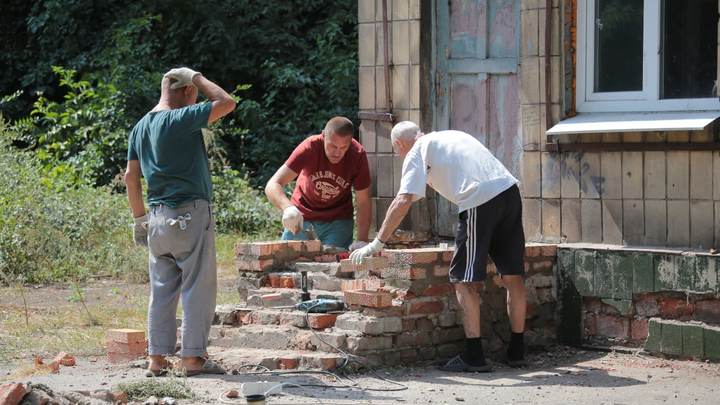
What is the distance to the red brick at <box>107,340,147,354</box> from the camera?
7.62m

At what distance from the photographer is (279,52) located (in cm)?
1802

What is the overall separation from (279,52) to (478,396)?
1209 cm

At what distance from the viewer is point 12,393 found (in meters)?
5.76

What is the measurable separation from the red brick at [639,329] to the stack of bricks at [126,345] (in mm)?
3287

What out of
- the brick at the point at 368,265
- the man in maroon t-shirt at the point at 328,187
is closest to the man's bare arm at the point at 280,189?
the man in maroon t-shirt at the point at 328,187

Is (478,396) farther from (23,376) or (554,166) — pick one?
(23,376)

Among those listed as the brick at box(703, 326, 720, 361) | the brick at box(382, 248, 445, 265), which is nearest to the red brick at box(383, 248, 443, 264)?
the brick at box(382, 248, 445, 265)

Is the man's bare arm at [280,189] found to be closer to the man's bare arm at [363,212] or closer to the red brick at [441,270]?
the man's bare arm at [363,212]

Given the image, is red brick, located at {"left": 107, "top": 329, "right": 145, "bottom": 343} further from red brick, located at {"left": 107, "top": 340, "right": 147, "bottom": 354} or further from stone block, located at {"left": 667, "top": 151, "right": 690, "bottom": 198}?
stone block, located at {"left": 667, "top": 151, "right": 690, "bottom": 198}

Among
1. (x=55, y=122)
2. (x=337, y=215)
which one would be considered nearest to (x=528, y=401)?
(x=337, y=215)

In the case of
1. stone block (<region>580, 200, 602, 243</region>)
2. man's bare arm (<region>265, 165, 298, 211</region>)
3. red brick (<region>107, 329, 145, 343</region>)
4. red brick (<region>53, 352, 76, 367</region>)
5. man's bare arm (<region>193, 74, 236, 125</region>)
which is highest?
man's bare arm (<region>193, 74, 236, 125</region>)

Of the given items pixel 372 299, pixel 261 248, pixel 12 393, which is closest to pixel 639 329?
pixel 372 299

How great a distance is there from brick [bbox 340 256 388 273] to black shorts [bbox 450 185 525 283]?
0.47m

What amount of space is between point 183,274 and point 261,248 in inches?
57.4
